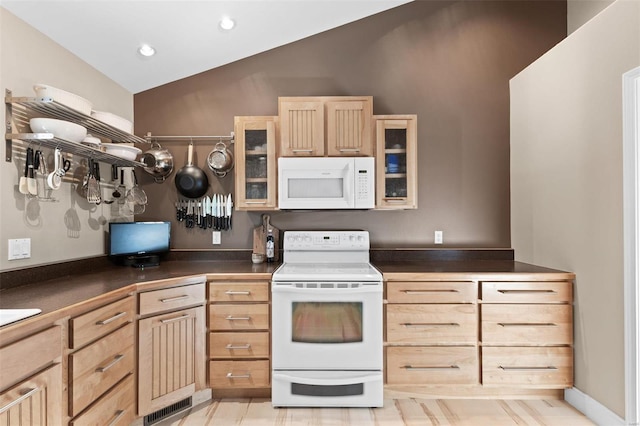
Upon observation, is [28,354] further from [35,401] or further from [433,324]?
[433,324]

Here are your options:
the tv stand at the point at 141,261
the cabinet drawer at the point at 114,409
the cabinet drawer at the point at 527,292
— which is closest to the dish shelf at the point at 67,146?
A: the tv stand at the point at 141,261

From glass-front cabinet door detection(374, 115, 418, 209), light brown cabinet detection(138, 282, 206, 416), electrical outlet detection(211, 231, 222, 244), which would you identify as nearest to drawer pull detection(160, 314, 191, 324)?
light brown cabinet detection(138, 282, 206, 416)

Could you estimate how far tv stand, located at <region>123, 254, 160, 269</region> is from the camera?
249cm

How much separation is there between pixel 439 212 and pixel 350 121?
108cm

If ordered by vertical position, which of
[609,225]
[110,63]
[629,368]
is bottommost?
[629,368]

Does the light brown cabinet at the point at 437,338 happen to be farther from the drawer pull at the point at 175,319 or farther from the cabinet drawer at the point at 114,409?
the cabinet drawer at the point at 114,409

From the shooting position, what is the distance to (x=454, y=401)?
2273mm

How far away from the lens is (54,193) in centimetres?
205

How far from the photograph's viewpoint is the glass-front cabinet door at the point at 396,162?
2570 millimetres

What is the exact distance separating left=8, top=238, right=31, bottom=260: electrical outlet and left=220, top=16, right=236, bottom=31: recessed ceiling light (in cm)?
180

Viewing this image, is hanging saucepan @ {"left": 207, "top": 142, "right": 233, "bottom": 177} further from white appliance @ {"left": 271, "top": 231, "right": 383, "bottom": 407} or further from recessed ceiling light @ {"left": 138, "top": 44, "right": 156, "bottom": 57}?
white appliance @ {"left": 271, "top": 231, "right": 383, "bottom": 407}

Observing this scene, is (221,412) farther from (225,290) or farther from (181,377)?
(225,290)

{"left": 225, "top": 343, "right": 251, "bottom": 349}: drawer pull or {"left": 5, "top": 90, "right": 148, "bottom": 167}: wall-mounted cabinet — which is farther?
{"left": 225, "top": 343, "right": 251, "bottom": 349}: drawer pull

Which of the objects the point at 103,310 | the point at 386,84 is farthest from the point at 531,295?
the point at 103,310
